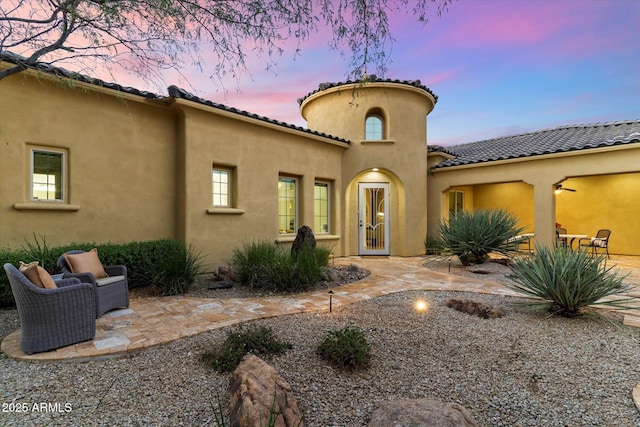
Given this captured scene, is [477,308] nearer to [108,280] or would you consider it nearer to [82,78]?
[108,280]

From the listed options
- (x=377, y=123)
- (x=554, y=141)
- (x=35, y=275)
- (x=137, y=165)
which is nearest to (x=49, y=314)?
(x=35, y=275)

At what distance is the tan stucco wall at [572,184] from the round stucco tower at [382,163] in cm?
138

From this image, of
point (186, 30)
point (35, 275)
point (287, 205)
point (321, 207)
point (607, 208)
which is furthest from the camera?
point (607, 208)

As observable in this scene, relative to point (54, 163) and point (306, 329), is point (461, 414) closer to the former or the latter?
point (306, 329)

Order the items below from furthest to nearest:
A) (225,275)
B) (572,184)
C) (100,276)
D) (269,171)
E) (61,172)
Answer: (572,184) < (269,171) < (225,275) < (61,172) < (100,276)

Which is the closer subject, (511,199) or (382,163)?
(382,163)

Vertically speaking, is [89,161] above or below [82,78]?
below

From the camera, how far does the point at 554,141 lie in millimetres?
11406

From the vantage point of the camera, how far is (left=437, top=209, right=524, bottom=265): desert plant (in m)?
8.04

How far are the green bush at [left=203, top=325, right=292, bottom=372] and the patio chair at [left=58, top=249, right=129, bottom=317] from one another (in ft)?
7.69

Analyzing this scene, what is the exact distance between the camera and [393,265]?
899 cm

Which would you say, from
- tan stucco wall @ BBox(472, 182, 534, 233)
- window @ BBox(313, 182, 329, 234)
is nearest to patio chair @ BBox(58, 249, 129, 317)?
window @ BBox(313, 182, 329, 234)

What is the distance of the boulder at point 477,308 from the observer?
171 inches

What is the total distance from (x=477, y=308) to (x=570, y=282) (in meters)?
1.24
